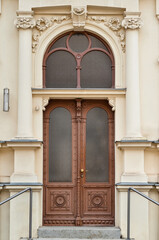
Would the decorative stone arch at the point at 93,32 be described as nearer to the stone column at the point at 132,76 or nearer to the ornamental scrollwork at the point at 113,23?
the ornamental scrollwork at the point at 113,23

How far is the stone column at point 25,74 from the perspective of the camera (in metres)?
11.5

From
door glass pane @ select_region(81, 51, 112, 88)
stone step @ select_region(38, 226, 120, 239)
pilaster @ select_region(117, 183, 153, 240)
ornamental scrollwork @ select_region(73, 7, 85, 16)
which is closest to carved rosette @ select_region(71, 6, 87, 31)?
ornamental scrollwork @ select_region(73, 7, 85, 16)

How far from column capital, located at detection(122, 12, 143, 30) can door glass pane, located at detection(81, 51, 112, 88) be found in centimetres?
88

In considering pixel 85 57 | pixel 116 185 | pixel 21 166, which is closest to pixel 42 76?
pixel 85 57

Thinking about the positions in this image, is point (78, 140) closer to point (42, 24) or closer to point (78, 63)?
point (78, 63)

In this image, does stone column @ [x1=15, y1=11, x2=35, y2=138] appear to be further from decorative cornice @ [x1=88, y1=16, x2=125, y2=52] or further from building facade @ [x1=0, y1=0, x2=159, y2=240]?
decorative cornice @ [x1=88, y1=16, x2=125, y2=52]

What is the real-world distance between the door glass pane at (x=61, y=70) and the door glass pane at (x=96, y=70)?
25cm

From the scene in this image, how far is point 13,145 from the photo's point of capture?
11.4 meters

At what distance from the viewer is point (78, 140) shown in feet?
39.2

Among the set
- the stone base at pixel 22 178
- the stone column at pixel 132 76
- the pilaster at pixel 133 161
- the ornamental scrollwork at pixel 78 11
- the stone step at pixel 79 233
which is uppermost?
the ornamental scrollwork at pixel 78 11

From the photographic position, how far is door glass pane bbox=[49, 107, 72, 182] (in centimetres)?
1192

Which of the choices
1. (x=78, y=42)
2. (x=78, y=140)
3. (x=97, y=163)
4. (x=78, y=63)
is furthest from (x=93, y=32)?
(x=97, y=163)

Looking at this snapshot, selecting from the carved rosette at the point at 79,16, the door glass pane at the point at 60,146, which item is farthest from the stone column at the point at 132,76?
the door glass pane at the point at 60,146

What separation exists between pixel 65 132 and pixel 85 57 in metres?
1.75
